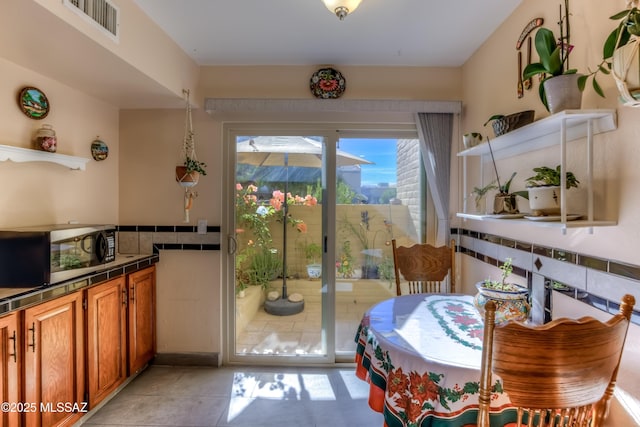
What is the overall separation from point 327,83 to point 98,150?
1839 mm

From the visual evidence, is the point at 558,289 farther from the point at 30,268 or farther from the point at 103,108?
the point at 103,108

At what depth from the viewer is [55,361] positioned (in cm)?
169

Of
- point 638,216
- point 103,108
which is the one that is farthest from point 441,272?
point 103,108

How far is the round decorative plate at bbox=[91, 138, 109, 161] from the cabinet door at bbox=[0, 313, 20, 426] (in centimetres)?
130

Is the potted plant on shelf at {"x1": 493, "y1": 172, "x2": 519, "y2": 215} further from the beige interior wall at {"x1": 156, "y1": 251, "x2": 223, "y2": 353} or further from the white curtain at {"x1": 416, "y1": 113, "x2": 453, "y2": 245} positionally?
the beige interior wall at {"x1": 156, "y1": 251, "x2": 223, "y2": 353}

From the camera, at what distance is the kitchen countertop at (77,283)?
146 centimetres

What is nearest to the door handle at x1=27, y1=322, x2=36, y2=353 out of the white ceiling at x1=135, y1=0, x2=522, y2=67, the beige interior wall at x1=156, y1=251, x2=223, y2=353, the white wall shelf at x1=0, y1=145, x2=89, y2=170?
the white wall shelf at x1=0, y1=145, x2=89, y2=170

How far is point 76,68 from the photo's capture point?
1.84 metres

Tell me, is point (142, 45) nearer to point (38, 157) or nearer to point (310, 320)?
point (38, 157)

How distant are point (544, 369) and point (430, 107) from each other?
2093 millimetres

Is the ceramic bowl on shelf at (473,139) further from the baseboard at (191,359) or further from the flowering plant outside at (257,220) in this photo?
the baseboard at (191,359)

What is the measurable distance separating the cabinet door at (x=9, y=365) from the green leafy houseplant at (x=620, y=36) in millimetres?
2611

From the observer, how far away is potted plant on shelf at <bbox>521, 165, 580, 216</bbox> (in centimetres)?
127

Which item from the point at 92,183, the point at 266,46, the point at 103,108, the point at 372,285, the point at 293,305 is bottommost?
the point at 293,305
